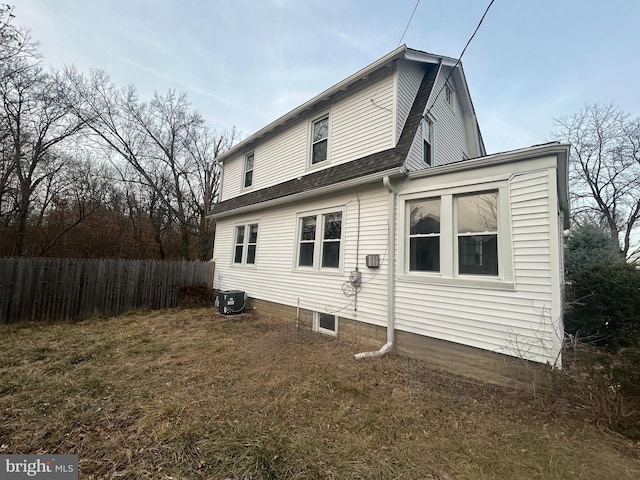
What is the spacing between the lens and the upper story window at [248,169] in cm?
1050

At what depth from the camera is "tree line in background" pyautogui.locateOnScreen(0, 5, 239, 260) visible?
1194 cm

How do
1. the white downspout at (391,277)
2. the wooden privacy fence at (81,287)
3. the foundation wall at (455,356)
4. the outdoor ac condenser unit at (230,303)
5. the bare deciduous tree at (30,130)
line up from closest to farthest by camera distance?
the foundation wall at (455,356), the white downspout at (391,277), the wooden privacy fence at (81,287), the outdoor ac condenser unit at (230,303), the bare deciduous tree at (30,130)

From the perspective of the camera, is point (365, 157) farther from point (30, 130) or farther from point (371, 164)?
point (30, 130)

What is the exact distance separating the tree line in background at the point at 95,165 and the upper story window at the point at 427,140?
11565mm

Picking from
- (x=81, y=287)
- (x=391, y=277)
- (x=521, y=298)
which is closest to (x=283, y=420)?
(x=391, y=277)

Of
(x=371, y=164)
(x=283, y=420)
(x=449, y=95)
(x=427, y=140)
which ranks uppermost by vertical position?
(x=449, y=95)

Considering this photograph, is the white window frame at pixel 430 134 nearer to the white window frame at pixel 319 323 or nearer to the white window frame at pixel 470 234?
the white window frame at pixel 470 234

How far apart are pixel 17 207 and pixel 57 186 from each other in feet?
7.00

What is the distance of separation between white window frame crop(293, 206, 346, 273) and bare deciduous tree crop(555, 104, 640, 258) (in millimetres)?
19037

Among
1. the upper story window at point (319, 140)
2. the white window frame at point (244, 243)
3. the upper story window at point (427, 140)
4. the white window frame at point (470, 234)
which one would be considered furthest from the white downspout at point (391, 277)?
the white window frame at point (244, 243)

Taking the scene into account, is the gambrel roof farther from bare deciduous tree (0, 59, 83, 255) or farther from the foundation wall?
bare deciduous tree (0, 59, 83, 255)

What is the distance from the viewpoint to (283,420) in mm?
3037

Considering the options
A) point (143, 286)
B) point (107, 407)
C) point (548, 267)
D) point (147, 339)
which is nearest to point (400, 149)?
point (548, 267)

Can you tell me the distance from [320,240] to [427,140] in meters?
3.76
